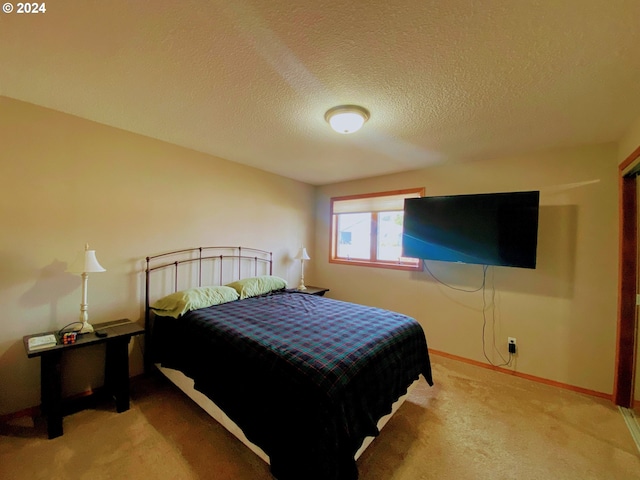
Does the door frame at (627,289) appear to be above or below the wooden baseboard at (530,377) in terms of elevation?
above

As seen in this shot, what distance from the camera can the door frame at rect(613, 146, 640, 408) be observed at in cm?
230

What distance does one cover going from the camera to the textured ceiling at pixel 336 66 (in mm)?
1167

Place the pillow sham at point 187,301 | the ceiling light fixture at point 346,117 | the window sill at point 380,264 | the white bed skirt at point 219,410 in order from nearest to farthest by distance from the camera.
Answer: the white bed skirt at point 219,410, the ceiling light fixture at point 346,117, the pillow sham at point 187,301, the window sill at point 380,264

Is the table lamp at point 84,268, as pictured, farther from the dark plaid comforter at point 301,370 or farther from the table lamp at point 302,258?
the table lamp at point 302,258

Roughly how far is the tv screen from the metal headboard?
2124 mm

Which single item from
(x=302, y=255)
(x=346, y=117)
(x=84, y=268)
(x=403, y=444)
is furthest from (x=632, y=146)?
(x=84, y=268)

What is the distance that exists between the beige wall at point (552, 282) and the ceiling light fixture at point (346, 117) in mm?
1860

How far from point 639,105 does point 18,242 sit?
4776 millimetres

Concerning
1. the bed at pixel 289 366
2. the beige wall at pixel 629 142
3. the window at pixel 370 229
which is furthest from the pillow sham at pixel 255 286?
the beige wall at pixel 629 142

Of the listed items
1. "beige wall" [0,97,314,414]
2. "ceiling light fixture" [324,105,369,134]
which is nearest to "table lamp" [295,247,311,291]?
"beige wall" [0,97,314,414]

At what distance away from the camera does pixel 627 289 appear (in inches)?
91.4

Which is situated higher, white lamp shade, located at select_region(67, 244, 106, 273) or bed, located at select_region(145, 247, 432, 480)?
white lamp shade, located at select_region(67, 244, 106, 273)

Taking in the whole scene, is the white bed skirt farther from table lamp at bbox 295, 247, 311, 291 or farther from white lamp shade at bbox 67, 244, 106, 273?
table lamp at bbox 295, 247, 311, 291

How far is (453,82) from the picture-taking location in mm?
1632
